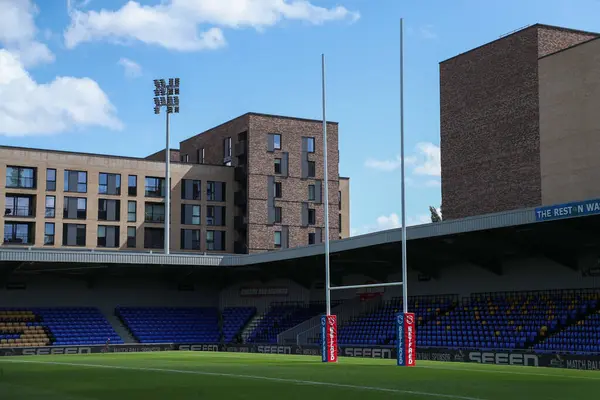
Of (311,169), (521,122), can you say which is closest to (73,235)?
(311,169)

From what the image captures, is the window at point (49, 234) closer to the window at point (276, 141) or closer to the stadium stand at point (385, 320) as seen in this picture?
the window at point (276, 141)

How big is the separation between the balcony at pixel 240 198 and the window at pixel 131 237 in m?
10.6

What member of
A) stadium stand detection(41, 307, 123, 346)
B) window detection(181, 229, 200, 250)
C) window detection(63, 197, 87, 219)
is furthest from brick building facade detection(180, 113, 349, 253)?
A: stadium stand detection(41, 307, 123, 346)

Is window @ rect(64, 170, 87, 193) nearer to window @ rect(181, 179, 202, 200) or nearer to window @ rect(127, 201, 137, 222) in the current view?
window @ rect(127, 201, 137, 222)

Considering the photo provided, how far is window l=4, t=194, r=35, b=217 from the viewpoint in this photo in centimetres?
7688

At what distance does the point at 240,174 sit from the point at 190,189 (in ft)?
17.1

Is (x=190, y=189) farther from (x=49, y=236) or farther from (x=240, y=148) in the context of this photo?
(x=49, y=236)

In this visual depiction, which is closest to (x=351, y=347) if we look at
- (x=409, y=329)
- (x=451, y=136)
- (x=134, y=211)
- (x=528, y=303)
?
(x=528, y=303)

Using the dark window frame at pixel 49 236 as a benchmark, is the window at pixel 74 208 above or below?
above

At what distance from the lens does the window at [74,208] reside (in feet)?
260

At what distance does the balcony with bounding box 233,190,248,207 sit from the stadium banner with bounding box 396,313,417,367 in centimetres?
5220

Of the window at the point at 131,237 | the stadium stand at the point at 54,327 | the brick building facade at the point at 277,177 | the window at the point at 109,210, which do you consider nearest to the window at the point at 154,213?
the window at the point at 131,237

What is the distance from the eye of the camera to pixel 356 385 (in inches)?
923

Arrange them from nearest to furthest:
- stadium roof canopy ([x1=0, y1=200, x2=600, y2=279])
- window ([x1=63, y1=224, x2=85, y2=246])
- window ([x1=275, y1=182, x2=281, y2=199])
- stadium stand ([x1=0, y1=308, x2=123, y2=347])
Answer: stadium roof canopy ([x1=0, y1=200, x2=600, y2=279])
stadium stand ([x1=0, y1=308, x2=123, y2=347])
window ([x1=63, y1=224, x2=85, y2=246])
window ([x1=275, y1=182, x2=281, y2=199])
